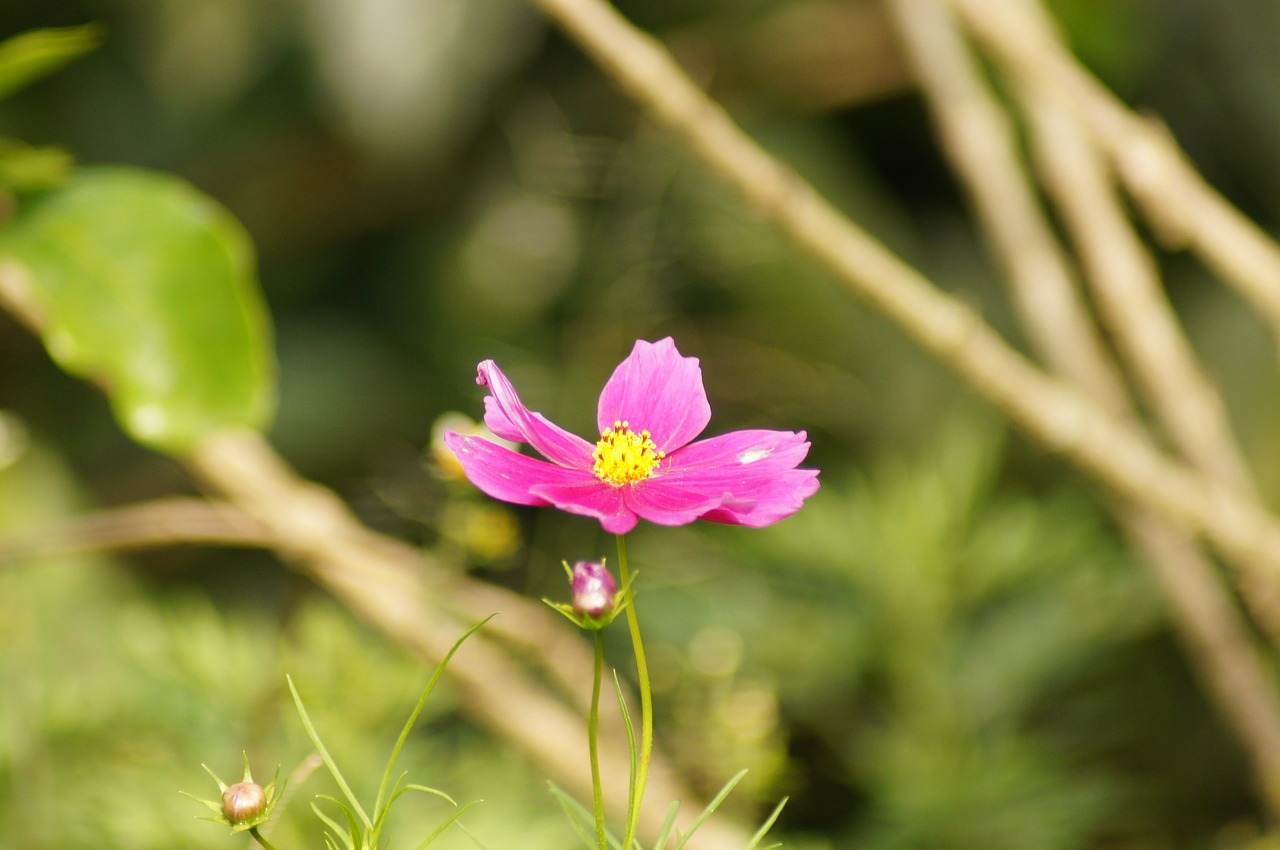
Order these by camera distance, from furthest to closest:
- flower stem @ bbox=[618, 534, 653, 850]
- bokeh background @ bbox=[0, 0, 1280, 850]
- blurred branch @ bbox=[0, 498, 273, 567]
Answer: bokeh background @ bbox=[0, 0, 1280, 850] < blurred branch @ bbox=[0, 498, 273, 567] < flower stem @ bbox=[618, 534, 653, 850]

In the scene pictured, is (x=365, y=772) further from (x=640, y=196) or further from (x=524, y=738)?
(x=640, y=196)

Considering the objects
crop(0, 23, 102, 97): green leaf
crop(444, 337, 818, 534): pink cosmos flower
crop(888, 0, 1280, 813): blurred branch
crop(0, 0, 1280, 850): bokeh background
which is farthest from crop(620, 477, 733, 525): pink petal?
crop(888, 0, 1280, 813): blurred branch

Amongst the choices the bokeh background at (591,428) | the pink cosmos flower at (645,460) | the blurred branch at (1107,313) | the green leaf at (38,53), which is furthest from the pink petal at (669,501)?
the blurred branch at (1107,313)

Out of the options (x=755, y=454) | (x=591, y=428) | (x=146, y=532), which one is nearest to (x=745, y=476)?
(x=755, y=454)

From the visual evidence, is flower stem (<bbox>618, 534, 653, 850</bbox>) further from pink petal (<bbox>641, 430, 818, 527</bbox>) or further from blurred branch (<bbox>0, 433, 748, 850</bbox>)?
blurred branch (<bbox>0, 433, 748, 850</bbox>)

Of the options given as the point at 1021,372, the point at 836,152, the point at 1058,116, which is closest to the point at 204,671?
the point at 1021,372

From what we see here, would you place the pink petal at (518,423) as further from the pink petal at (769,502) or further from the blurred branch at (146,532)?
the blurred branch at (146,532)
